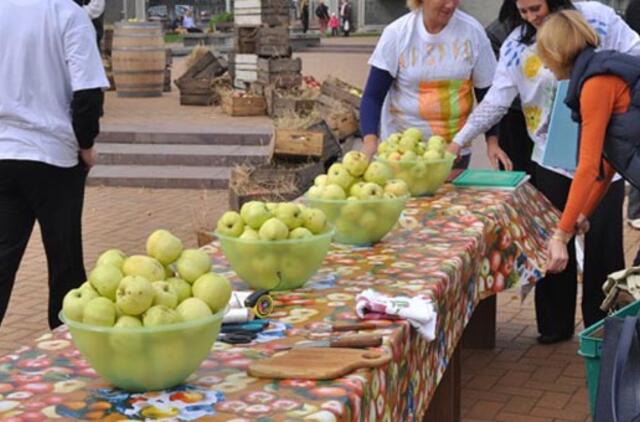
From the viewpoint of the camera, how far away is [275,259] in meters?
→ 2.69

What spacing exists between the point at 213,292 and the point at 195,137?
897 centimetres

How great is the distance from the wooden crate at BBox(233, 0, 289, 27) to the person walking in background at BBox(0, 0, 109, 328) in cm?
921

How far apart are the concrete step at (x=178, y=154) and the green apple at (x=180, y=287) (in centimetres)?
811

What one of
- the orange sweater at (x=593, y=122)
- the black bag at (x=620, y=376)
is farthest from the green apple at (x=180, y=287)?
the orange sweater at (x=593, y=122)

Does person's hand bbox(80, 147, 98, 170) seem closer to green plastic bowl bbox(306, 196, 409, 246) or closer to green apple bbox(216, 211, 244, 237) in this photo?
green plastic bowl bbox(306, 196, 409, 246)

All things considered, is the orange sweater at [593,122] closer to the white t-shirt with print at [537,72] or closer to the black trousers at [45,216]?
the white t-shirt with print at [537,72]

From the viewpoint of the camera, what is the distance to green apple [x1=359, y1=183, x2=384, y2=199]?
129 inches

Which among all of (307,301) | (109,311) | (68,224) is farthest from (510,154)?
(109,311)

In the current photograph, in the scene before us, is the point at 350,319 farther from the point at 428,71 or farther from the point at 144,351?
the point at 428,71

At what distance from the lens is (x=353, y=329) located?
2428 millimetres

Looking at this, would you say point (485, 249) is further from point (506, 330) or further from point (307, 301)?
point (506, 330)

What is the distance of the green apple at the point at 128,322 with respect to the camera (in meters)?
1.96

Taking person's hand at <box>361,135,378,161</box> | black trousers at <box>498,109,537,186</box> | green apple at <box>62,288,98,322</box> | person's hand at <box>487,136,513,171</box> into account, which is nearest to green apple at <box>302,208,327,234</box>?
green apple at <box>62,288,98,322</box>

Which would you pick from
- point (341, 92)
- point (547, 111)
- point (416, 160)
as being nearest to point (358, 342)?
point (416, 160)
